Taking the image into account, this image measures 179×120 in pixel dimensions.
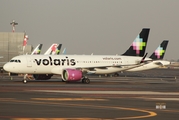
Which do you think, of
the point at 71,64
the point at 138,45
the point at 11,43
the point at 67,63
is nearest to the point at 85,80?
the point at 71,64

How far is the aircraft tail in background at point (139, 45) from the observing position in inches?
2991

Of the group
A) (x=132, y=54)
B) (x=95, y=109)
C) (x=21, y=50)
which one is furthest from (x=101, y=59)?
(x=21, y=50)

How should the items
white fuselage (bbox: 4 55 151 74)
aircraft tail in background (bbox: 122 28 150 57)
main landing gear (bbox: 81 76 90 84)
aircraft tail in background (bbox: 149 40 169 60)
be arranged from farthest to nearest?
aircraft tail in background (bbox: 149 40 169 60) < aircraft tail in background (bbox: 122 28 150 57) < main landing gear (bbox: 81 76 90 84) < white fuselage (bbox: 4 55 151 74)

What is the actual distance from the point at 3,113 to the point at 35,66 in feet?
137

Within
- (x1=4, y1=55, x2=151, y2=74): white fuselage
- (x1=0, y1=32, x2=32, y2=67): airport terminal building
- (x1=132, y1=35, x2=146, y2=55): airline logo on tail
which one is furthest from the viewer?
(x1=0, y1=32, x2=32, y2=67): airport terminal building

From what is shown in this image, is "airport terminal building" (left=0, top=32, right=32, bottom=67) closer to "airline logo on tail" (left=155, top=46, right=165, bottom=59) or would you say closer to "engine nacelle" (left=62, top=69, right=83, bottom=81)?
"airline logo on tail" (left=155, top=46, right=165, bottom=59)

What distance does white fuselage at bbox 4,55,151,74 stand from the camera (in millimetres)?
65875

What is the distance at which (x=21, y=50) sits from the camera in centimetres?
16550

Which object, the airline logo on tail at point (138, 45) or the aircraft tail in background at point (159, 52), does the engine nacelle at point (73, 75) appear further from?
the aircraft tail in background at point (159, 52)

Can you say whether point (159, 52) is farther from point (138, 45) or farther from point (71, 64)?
point (71, 64)

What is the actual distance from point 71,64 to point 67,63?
618 mm

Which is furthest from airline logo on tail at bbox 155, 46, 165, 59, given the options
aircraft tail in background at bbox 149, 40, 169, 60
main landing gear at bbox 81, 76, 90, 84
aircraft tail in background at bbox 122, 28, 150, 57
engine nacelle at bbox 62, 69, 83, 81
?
engine nacelle at bbox 62, 69, 83, 81

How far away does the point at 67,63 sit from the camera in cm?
6825

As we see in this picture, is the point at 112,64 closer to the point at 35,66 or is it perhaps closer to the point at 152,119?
the point at 35,66
